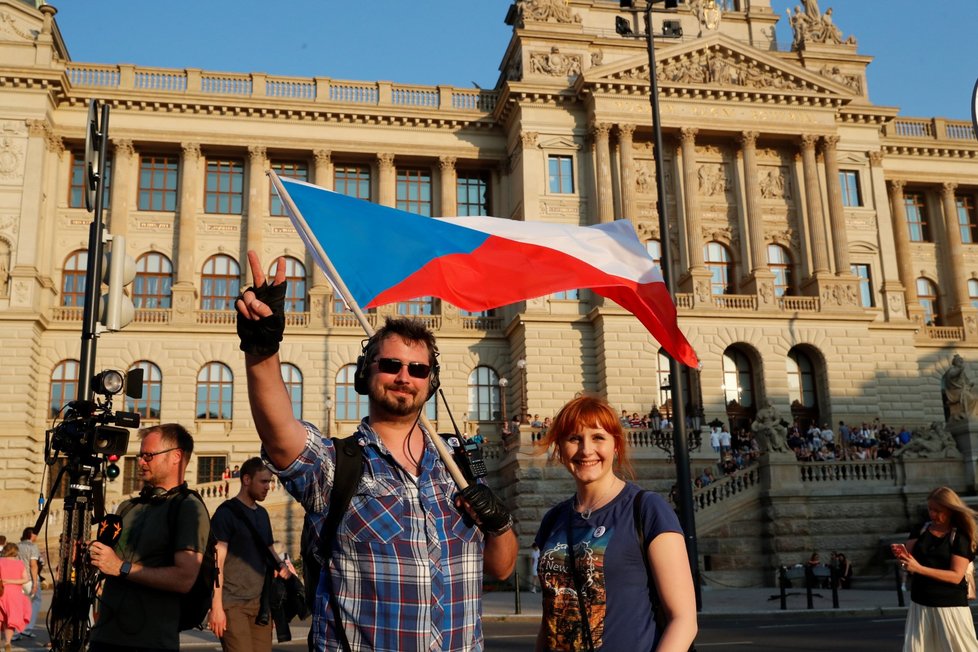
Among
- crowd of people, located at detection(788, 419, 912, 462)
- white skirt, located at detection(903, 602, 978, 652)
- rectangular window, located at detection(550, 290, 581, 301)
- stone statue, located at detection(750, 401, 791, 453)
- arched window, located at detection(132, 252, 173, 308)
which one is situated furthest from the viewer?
arched window, located at detection(132, 252, 173, 308)

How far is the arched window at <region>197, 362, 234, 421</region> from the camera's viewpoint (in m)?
38.1

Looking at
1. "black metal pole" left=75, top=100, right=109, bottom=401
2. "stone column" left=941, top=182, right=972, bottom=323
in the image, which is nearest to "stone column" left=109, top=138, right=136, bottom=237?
"black metal pole" left=75, top=100, right=109, bottom=401

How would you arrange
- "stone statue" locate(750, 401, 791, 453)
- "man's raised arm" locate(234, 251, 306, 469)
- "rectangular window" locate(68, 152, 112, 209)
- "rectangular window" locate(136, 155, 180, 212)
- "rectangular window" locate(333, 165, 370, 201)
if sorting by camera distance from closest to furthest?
"man's raised arm" locate(234, 251, 306, 469) → "stone statue" locate(750, 401, 791, 453) → "rectangular window" locate(68, 152, 112, 209) → "rectangular window" locate(136, 155, 180, 212) → "rectangular window" locate(333, 165, 370, 201)

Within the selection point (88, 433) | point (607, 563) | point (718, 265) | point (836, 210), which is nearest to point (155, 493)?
point (88, 433)

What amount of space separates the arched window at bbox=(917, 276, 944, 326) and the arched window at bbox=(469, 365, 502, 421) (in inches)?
892

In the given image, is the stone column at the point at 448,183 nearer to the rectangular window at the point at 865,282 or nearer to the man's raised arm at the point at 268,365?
the rectangular window at the point at 865,282

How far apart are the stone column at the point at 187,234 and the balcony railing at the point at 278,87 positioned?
289 cm

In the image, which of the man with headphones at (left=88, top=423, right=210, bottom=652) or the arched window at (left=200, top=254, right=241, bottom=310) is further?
the arched window at (left=200, top=254, right=241, bottom=310)

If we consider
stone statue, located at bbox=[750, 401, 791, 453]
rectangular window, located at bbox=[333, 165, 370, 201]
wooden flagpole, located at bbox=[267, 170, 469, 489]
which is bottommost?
wooden flagpole, located at bbox=[267, 170, 469, 489]

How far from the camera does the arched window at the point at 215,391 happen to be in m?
38.1

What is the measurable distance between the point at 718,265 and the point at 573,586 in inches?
1512

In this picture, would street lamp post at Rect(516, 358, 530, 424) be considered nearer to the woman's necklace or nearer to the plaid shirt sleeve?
the woman's necklace

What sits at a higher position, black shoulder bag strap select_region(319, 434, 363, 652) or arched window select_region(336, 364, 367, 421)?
arched window select_region(336, 364, 367, 421)

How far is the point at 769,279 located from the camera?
3912 centimetres
